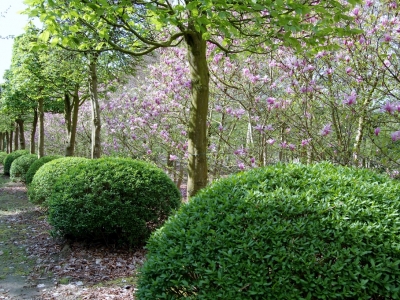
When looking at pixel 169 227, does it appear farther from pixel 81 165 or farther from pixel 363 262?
pixel 81 165

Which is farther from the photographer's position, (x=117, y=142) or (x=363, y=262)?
(x=117, y=142)

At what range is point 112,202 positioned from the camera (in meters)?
4.57

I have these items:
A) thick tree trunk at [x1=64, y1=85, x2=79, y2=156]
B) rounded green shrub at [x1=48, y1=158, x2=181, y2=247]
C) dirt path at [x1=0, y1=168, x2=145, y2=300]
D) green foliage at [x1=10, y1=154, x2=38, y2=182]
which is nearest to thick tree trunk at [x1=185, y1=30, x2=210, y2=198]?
rounded green shrub at [x1=48, y1=158, x2=181, y2=247]

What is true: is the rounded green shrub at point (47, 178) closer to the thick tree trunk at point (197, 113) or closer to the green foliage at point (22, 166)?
the thick tree trunk at point (197, 113)

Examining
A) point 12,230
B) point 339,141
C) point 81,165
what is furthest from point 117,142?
point 339,141

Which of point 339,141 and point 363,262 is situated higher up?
point 339,141

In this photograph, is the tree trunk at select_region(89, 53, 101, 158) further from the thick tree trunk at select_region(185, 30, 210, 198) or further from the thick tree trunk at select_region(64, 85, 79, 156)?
the thick tree trunk at select_region(185, 30, 210, 198)

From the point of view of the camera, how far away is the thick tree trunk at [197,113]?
434 cm

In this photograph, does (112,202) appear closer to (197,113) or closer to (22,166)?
(197,113)

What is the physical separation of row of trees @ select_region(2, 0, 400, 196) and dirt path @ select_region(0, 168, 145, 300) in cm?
145

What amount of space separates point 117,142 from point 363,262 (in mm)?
9600

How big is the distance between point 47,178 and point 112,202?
11.6ft

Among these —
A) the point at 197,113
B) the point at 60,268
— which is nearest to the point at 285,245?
the point at 197,113

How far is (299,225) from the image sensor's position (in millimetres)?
1861
